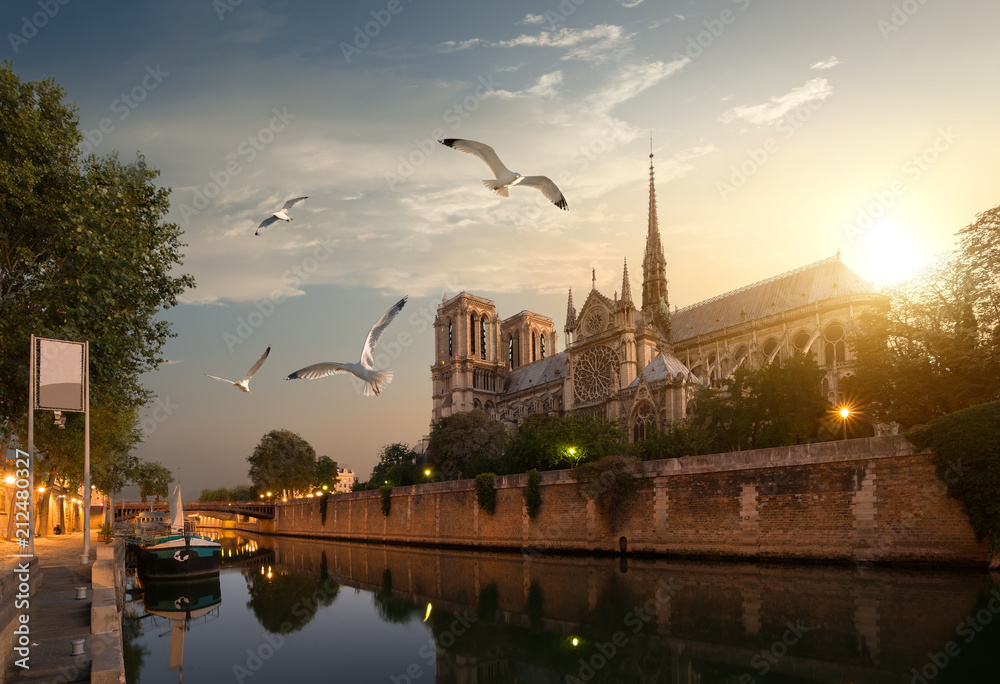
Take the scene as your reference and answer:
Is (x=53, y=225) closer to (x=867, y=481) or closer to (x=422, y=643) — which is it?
(x=422, y=643)

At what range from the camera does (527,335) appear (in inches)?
Answer: 3561

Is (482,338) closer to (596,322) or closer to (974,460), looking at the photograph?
(596,322)

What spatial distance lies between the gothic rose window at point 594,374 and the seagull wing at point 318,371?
42173 millimetres

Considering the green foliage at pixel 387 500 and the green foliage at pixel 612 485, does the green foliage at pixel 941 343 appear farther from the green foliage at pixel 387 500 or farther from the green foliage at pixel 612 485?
the green foliage at pixel 387 500

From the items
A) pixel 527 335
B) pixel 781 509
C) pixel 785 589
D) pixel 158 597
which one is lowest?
pixel 158 597

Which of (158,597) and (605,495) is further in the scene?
(605,495)

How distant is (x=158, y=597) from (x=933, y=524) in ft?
76.5

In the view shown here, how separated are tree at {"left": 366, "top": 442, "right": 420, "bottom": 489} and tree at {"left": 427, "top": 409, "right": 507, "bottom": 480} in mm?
3464

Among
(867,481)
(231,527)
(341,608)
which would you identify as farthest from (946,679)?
(231,527)

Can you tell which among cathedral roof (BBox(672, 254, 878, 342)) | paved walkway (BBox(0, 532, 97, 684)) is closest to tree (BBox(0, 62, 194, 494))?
paved walkway (BBox(0, 532, 97, 684))

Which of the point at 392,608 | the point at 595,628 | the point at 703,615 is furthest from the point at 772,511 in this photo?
the point at 392,608

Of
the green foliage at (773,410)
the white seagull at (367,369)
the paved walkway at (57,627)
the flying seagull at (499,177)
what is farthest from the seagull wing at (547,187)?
the green foliage at (773,410)

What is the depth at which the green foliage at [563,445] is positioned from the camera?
3369 cm

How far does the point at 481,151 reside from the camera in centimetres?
1154
